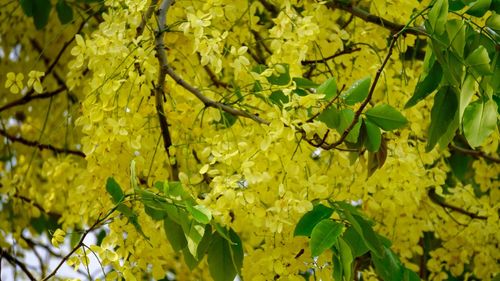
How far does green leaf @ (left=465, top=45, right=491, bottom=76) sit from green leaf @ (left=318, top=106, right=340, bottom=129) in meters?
0.23

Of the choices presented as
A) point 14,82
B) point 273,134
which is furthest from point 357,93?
point 14,82

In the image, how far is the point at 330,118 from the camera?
5.10 ft

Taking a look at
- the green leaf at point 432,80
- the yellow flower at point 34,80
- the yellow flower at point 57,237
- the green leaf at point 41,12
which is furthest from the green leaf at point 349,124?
the green leaf at point 41,12

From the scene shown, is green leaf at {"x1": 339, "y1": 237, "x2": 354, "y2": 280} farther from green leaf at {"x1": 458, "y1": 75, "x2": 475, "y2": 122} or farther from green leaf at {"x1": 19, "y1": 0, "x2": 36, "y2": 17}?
green leaf at {"x1": 19, "y1": 0, "x2": 36, "y2": 17}

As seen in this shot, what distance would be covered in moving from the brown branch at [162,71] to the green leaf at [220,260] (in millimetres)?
271

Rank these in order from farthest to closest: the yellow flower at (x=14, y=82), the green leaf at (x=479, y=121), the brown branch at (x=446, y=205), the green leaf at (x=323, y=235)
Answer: the brown branch at (x=446, y=205) → the yellow flower at (x=14, y=82) → the green leaf at (x=323, y=235) → the green leaf at (x=479, y=121)

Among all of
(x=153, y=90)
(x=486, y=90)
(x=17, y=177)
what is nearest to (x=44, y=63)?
(x=17, y=177)

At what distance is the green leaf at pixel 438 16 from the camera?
1.46m

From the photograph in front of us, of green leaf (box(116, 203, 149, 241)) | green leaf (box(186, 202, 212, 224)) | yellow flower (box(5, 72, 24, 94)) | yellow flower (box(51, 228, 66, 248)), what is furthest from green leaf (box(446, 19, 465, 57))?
yellow flower (box(5, 72, 24, 94))

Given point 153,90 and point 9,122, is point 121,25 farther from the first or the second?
point 9,122

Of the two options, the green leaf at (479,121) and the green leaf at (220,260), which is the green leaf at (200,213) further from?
the green leaf at (479,121)

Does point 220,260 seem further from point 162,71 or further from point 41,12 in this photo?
point 41,12

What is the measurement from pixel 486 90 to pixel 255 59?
2.85 feet

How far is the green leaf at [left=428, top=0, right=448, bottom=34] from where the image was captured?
1461mm
